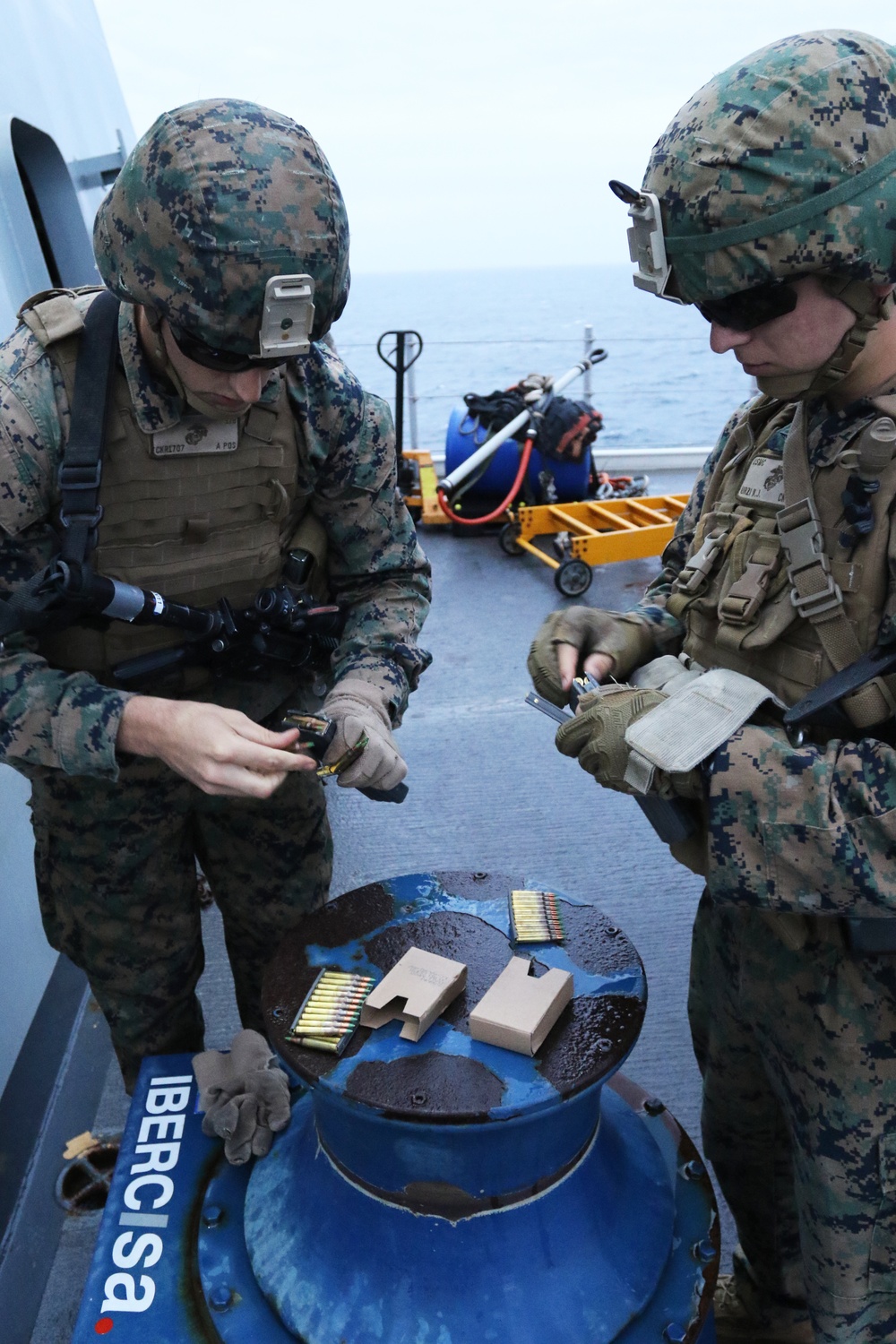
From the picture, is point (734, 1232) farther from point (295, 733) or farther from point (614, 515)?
point (614, 515)

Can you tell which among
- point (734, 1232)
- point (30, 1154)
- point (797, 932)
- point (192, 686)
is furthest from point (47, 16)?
point (734, 1232)

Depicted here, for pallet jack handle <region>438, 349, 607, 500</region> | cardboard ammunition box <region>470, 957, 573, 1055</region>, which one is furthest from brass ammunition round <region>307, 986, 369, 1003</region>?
pallet jack handle <region>438, 349, 607, 500</region>

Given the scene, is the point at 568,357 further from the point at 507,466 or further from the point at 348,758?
the point at 348,758

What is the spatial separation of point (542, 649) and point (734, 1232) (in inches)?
61.2

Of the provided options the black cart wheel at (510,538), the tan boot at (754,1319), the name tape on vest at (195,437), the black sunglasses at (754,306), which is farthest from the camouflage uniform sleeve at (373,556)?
the black cart wheel at (510,538)

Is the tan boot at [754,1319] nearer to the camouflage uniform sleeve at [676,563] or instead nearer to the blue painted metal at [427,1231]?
the blue painted metal at [427,1231]

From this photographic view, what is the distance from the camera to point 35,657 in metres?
1.83

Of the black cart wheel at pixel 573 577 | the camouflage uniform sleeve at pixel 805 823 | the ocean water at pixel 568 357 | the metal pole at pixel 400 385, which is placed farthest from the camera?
the ocean water at pixel 568 357

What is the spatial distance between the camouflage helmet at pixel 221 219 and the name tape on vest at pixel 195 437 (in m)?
0.24

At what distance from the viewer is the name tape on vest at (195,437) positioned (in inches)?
74.0

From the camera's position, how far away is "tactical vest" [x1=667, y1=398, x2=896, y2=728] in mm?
1394

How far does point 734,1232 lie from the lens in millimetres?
→ 2408

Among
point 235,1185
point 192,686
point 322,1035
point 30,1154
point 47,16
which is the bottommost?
point 30,1154

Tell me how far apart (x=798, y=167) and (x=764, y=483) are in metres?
0.47
